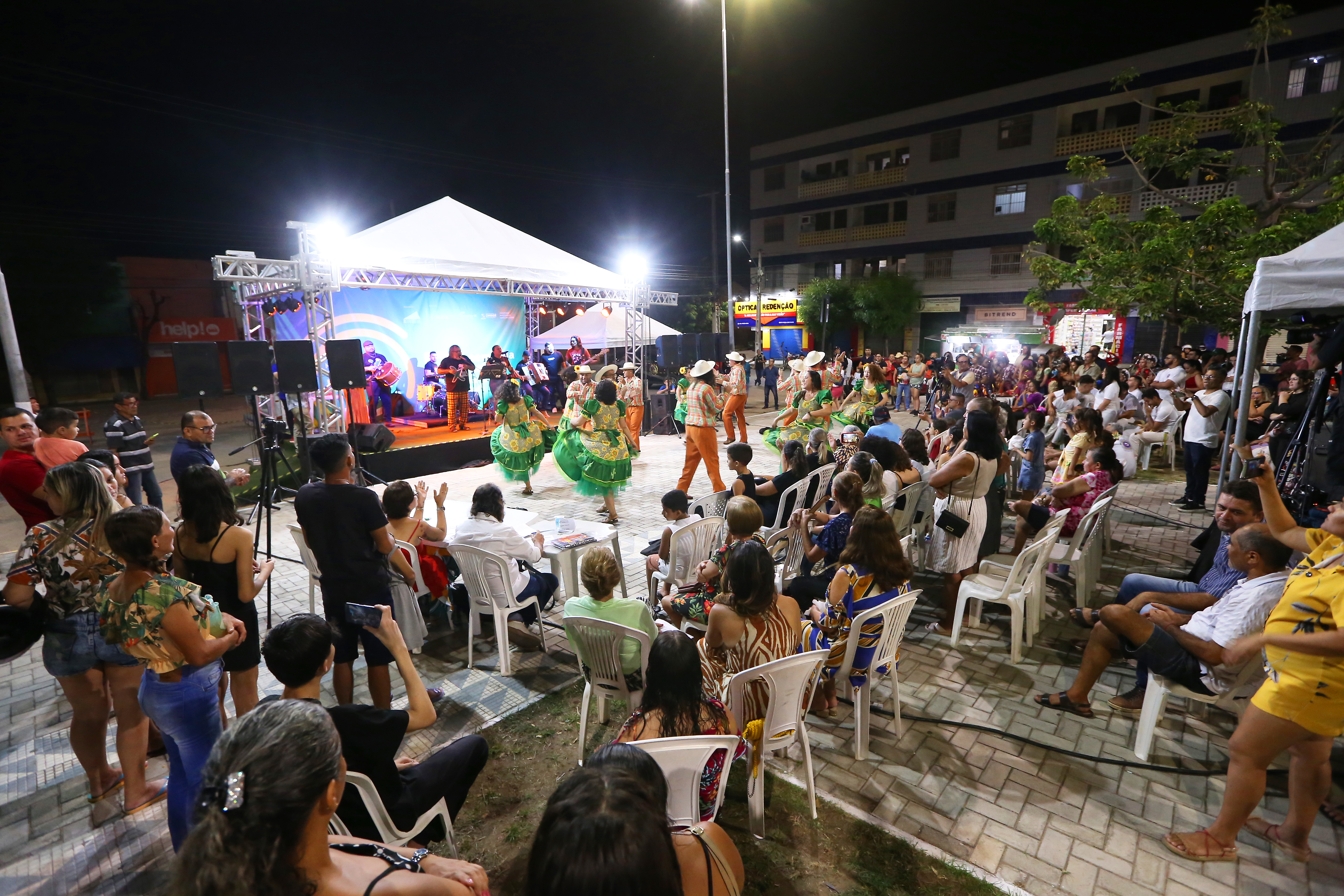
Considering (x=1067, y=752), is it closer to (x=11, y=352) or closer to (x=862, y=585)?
(x=862, y=585)

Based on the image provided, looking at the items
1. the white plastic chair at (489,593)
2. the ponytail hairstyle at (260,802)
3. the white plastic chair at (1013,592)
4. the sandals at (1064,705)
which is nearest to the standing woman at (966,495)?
the white plastic chair at (1013,592)

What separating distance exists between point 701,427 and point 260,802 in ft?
21.9

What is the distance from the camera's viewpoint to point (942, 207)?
26562mm

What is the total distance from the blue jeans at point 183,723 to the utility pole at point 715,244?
27.4 meters

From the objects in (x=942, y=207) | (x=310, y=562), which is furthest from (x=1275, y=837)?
(x=942, y=207)

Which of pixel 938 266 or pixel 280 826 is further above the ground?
pixel 938 266

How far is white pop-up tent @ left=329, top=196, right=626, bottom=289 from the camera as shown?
9977 mm

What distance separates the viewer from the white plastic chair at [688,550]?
4043 millimetres

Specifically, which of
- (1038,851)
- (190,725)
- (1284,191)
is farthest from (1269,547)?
(1284,191)

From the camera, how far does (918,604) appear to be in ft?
16.0

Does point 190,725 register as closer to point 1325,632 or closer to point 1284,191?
point 1325,632

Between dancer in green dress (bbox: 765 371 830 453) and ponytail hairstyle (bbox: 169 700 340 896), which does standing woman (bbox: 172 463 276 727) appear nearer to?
ponytail hairstyle (bbox: 169 700 340 896)

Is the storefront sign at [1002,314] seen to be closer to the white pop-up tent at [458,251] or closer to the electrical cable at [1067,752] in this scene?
the white pop-up tent at [458,251]

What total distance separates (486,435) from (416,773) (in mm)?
10192
